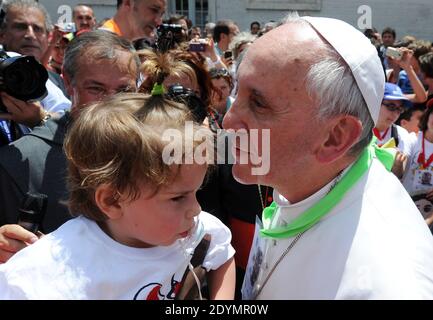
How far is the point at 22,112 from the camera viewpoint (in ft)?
6.85

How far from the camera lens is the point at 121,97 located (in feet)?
5.27

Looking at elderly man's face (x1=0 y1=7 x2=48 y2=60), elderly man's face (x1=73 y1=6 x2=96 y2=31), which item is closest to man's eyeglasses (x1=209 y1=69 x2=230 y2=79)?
elderly man's face (x1=0 y1=7 x2=48 y2=60)

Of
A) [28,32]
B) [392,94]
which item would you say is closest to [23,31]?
[28,32]

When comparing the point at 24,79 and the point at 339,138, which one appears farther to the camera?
the point at 24,79

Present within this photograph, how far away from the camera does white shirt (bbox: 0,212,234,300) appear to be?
52.6 inches

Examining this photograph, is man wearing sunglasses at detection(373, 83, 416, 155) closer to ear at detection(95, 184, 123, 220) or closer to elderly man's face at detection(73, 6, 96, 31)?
ear at detection(95, 184, 123, 220)

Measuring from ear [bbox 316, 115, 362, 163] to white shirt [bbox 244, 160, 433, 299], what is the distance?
10cm

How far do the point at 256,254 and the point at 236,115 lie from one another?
0.52 meters

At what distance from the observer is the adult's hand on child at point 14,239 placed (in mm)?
1486

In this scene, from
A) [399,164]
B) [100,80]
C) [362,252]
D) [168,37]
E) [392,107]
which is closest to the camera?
[362,252]

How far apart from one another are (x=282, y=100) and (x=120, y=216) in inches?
24.1

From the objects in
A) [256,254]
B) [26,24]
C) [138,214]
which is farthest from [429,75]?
[138,214]

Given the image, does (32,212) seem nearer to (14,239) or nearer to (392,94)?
(14,239)
